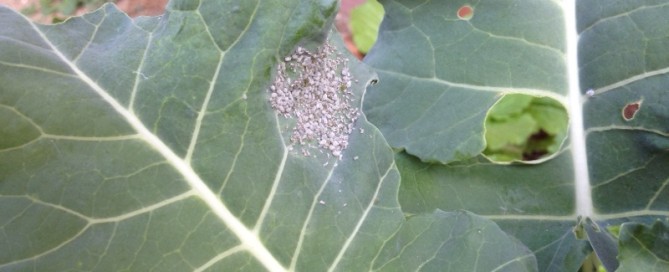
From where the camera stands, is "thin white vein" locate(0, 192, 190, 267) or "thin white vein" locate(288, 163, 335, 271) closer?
"thin white vein" locate(0, 192, 190, 267)

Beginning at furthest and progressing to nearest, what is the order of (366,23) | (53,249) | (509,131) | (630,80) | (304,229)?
(366,23), (509,131), (630,80), (304,229), (53,249)

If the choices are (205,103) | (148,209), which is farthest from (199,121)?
(148,209)

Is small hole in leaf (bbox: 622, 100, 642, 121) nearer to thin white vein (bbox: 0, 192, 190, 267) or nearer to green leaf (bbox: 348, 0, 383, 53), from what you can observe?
thin white vein (bbox: 0, 192, 190, 267)

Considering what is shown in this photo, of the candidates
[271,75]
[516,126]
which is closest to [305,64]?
[271,75]

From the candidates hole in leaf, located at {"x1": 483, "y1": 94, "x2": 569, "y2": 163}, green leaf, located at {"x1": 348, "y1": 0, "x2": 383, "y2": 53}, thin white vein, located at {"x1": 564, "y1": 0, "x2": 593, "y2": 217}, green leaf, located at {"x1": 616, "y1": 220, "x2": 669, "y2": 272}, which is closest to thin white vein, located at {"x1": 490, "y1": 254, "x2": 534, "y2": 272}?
green leaf, located at {"x1": 616, "y1": 220, "x2": 669, "y2": 272}

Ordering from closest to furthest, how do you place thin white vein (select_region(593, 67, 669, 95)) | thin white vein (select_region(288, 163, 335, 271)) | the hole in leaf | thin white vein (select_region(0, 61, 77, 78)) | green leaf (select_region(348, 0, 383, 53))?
thin white vein (select_region(0, 61, 77, 78)) < thin white vein (select_region(288, 163, 335, 271)) < thin white vein (select_region(593, 67, 669, 95)) < the hole in leaf < green leaf (select_region(348, 0, 383, 53))

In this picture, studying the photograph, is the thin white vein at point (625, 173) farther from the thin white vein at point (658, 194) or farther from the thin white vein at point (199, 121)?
the thin white vein at point (199, 121)

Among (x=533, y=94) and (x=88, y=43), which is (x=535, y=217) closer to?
(x=533, y=94)
